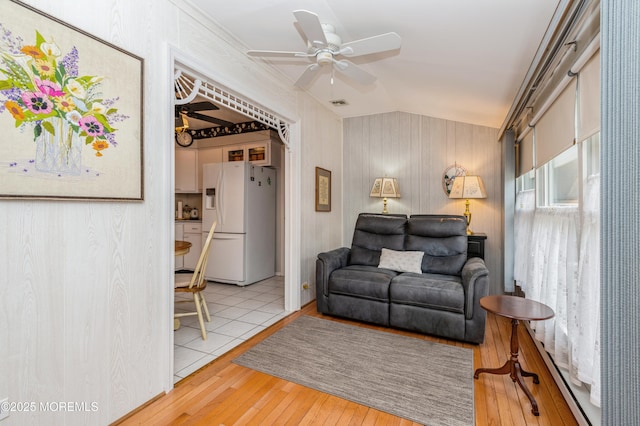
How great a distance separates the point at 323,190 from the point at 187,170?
3.07 m

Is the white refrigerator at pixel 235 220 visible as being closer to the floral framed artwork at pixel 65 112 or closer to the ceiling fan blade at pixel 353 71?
the ceiling fan blade at pixel 353 71

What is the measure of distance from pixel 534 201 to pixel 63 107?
371cm

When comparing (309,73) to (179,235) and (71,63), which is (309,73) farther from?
(179,235)

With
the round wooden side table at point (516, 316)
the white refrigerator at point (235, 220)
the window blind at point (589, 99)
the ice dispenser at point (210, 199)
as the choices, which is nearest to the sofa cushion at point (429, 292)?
the round wooden side table at point (516, 316)

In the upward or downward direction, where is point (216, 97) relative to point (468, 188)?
upward

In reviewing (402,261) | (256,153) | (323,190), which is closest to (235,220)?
(256,153)

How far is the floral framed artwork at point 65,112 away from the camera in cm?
130

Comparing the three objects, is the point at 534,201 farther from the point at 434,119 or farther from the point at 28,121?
the point at 28,121

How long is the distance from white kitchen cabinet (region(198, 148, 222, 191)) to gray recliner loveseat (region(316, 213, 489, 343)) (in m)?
3.13

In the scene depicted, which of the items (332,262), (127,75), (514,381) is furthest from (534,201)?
(127,75)

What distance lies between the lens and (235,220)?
15.7 feet

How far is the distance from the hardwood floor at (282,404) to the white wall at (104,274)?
19 centimetres

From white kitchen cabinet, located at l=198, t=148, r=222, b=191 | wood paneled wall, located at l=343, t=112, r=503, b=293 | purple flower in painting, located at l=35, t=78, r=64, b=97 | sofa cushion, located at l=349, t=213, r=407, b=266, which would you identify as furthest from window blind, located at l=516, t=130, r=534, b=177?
white kitchen cabinet, located at l=198, t=148, r=222, b=191

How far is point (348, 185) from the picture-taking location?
4.95 meters
